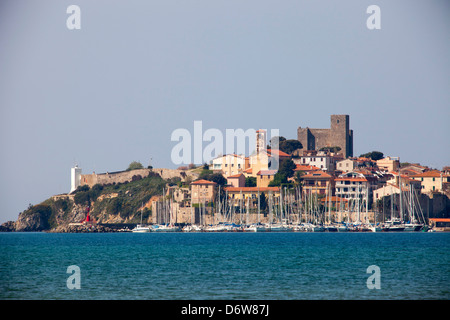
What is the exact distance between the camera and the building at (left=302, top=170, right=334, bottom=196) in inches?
3236

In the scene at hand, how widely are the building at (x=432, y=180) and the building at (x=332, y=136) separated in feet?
54.6

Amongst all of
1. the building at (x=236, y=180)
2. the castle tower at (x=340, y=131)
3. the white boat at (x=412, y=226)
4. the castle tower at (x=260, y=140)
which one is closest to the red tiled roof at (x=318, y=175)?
the building at (x=236, y=180)

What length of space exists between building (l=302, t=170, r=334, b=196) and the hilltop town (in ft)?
0.34

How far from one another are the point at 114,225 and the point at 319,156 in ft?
81.9

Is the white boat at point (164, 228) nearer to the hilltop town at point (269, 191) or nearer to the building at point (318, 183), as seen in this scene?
the hilltop town at point (269, 191)

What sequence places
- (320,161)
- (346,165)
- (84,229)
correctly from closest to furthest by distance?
(320,161) < (346,165) < (84,229)

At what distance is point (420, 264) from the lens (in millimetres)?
35406

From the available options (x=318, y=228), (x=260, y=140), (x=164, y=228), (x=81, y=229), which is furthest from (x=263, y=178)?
(x=81, y=229)

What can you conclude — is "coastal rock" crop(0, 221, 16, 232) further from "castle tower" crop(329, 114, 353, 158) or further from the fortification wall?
"castle tower" crop(329, 114, 353, 158)

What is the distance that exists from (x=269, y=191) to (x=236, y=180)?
504 centimetres

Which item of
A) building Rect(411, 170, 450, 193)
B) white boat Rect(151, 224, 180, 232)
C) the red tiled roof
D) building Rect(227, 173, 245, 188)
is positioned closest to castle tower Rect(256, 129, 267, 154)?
building Rect(227, 173, 245, 188)

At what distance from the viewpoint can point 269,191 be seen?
81812 mm

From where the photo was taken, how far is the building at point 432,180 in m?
83.8

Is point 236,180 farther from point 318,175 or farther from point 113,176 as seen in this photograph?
point 113,176
